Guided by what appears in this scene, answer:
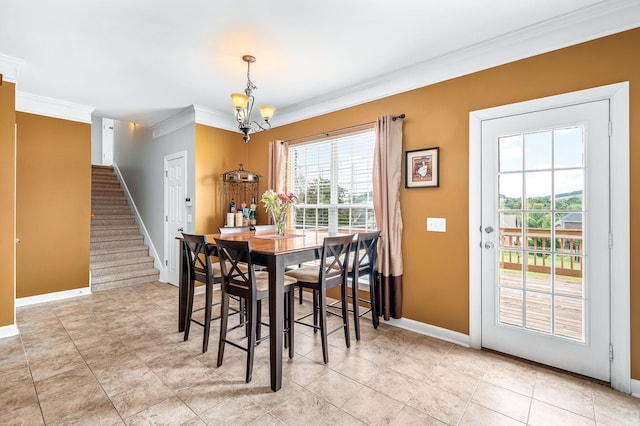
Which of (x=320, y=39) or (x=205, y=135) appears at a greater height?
(x=320, y=39)

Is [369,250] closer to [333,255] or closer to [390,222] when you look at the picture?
[390,222]

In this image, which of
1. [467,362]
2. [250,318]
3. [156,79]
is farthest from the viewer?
[156,79]

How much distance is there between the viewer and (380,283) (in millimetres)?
3270

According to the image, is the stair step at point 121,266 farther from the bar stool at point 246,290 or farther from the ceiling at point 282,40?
the bar stool at point 246,290

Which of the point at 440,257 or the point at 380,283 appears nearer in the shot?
the point at 440,257

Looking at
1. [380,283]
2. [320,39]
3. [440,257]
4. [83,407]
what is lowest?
[83,407]

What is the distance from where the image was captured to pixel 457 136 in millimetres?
2867

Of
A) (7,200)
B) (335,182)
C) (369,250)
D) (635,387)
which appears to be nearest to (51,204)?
(7,200)

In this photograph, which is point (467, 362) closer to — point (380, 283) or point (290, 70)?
point (380, 283)

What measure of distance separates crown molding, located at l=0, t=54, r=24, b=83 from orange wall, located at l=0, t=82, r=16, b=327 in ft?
0.21

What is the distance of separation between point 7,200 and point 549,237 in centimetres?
502

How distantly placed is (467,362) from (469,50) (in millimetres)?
2716

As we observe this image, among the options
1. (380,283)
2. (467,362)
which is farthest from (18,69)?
(467,362)

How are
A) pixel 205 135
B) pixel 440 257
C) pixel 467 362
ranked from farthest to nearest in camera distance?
pixel 205 135
pixel 440 257
pixel 467 362
